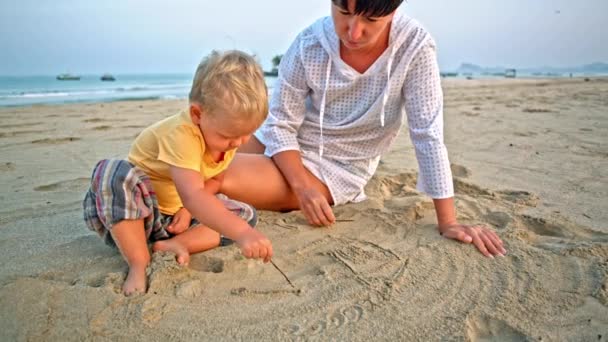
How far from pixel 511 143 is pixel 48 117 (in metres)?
5.82

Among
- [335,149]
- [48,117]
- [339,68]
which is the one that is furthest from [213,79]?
[48,117]

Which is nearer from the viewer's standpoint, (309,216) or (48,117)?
(309,216)

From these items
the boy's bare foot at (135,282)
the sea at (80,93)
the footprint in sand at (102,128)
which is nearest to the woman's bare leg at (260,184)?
the boy's bare foot at (135,282)

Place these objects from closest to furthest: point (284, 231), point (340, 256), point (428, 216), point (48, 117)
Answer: point (340, 256), point (284, 231), point (428, 216), point (48, 117)

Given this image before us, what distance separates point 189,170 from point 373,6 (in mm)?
843

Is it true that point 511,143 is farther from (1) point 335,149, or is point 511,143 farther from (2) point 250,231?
(2) point 250,231

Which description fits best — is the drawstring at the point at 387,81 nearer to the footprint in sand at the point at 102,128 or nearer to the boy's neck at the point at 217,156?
the boy's neck at the point at 217,156

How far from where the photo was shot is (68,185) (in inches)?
109

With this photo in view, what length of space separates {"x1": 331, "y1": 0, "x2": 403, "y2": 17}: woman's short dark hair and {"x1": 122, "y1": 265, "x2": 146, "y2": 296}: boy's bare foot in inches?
45.0

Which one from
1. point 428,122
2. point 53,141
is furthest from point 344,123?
point 53,141

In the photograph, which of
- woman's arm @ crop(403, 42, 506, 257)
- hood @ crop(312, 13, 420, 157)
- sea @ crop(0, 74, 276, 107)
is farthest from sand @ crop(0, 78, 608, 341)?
sea @ crop(0, 74, 276, 107)

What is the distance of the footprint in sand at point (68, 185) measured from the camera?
106 inches

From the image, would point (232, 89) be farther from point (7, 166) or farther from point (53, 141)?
point (53, 141)

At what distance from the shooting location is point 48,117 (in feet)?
21.0
